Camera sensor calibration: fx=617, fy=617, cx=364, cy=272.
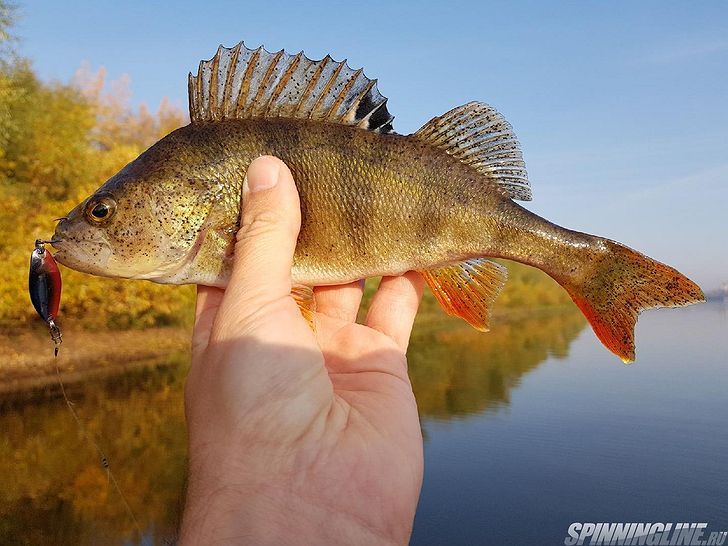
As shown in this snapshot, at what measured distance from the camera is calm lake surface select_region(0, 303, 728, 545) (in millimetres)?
14461

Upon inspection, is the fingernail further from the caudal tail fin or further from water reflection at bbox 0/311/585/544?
water reflection at bbox 0/311/585/544

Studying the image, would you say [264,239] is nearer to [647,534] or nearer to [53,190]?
[647,534]

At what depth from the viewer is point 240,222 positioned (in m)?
3.61

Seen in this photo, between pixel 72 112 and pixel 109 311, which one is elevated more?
pixel 72 112

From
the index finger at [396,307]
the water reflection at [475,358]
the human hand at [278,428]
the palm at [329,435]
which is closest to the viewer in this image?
the human hand at [278,428]

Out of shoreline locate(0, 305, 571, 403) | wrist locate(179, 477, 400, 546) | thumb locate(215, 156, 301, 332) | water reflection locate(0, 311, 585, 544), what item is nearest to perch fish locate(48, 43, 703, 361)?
thumb locate(215, 156, 301, 332)

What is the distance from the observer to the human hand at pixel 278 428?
8.87 ft

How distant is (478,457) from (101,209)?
66.9 ft

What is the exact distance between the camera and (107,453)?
17766mm

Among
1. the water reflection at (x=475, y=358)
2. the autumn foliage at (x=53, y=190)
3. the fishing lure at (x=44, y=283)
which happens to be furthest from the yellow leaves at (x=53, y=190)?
the fishing lure at (x=44, y=283)

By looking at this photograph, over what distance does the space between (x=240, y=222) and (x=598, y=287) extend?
7.32 ft

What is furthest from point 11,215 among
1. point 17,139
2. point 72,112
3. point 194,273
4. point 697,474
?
point 697,474

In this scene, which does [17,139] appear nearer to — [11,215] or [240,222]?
[11,215]

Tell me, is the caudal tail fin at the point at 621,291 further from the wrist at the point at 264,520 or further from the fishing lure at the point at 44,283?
the fishing lure at the point at 44,283
